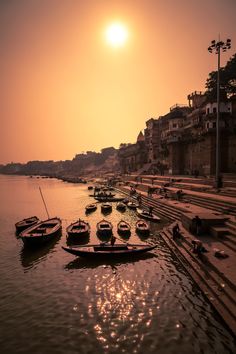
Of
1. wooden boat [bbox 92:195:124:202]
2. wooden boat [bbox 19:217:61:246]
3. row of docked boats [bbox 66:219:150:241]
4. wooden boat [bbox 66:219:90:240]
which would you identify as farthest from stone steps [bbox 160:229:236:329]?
wooden boat [bbox 92:195:124:202]

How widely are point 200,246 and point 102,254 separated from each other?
252 inches

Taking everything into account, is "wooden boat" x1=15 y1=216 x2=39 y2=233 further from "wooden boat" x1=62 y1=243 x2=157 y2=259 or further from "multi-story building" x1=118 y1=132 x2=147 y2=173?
"multi-story building" x1=118 y1=132 x2=147 y2=173

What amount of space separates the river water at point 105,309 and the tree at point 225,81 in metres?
41.2

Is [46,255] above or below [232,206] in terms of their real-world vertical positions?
below

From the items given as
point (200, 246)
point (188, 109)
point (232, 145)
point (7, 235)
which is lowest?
point (7, 235)

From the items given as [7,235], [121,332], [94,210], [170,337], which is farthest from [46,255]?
[94,210]

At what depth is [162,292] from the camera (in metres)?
13.8

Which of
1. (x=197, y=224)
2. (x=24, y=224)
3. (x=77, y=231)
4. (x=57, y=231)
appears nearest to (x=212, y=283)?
(x=197, y=224)

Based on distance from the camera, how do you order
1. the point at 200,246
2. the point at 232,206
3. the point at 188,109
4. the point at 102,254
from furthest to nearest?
the point at 188,109 → the point at 232,206 → the point at 102,254 → the point at 200,246

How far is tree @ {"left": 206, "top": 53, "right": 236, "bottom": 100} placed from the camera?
50.3 m

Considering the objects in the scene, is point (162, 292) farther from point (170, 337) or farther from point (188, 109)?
point (188, 109)

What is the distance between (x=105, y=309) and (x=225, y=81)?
51.1 metres

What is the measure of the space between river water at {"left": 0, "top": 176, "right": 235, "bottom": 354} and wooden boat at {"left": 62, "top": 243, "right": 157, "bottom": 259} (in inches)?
21.3

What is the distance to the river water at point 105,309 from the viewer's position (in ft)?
32.8
